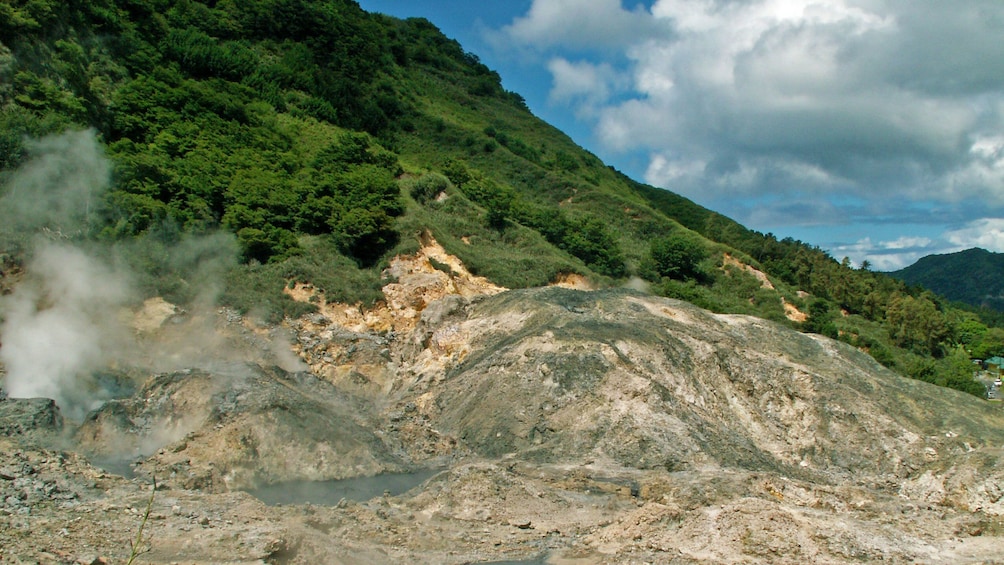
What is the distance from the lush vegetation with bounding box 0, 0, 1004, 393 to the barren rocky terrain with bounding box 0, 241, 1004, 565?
5982mm

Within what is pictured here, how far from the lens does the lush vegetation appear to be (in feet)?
98.4

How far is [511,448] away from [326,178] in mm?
22195

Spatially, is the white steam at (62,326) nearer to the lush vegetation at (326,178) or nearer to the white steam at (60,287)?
the white steam at (60,287)

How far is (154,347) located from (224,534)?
14039 millimetres

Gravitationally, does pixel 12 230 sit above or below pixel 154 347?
above

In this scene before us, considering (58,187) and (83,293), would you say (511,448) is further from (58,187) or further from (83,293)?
(58,187)

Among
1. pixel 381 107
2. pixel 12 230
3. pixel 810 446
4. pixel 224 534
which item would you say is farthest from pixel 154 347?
pixel 381 107

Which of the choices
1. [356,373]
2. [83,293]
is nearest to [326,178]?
[356,373]

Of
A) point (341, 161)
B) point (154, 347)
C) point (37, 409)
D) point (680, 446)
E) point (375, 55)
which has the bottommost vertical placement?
point (680, 446)

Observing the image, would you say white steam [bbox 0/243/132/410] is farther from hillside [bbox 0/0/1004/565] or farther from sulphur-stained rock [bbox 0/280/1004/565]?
sulphur-stained rock [bbox 0/280/1004/565]

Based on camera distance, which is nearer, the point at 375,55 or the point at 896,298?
the point at 896,298

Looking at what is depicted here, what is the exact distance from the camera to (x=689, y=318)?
25.4m

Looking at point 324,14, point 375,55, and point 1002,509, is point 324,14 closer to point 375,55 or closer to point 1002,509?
point 375,55

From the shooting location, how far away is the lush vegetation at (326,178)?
98.4ft
